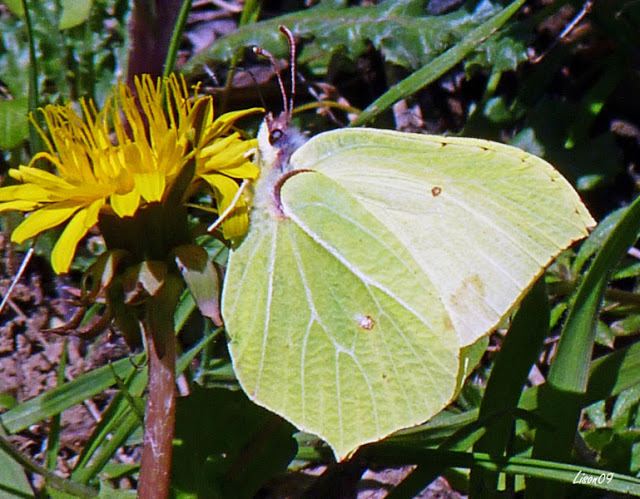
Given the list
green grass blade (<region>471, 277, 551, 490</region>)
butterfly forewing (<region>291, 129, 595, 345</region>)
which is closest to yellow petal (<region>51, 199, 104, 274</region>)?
butterfly forewing (<region>291, 129, 595, 345</region>)

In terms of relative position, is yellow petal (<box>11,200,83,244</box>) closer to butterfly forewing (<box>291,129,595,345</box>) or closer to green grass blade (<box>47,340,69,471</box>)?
butterfly forewing (<box>291,129,595,345</box>)

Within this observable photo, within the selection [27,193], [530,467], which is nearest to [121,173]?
[27,193]

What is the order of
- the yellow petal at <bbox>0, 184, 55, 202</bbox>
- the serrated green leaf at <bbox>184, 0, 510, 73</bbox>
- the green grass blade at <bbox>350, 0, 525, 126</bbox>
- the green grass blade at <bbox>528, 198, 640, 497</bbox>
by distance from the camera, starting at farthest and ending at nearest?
the serrated green leaf at <bbox>184, 0, 510, 73</bbox>, the green grass blade at <bbox>350, 0, 525, 126</bbox>, the green grass blade at <bbox>528, 198, 640, 497</bbox>, the yellow petal at <bbox>0, 184, 55, 202</bbox>

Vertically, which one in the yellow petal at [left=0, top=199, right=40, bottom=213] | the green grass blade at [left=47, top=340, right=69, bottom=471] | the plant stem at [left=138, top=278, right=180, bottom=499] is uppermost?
the yellow petal at [left=0, top=199, right=40, bottom=213]

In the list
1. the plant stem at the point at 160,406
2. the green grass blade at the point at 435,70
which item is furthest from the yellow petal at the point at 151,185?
the green grass blade at the point at 435,70

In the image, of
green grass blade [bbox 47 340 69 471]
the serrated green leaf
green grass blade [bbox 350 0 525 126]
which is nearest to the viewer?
green grass blade [bbox 47 340 69 471]

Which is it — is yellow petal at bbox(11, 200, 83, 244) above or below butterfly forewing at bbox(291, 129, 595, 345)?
above

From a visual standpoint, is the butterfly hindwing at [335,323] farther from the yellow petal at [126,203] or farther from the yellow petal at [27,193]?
the yellow petal at [27,193]

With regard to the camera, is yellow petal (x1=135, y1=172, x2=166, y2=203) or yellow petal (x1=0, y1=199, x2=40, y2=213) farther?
yellow petal (x1=0, y1=199, x2=40, y2=213)
